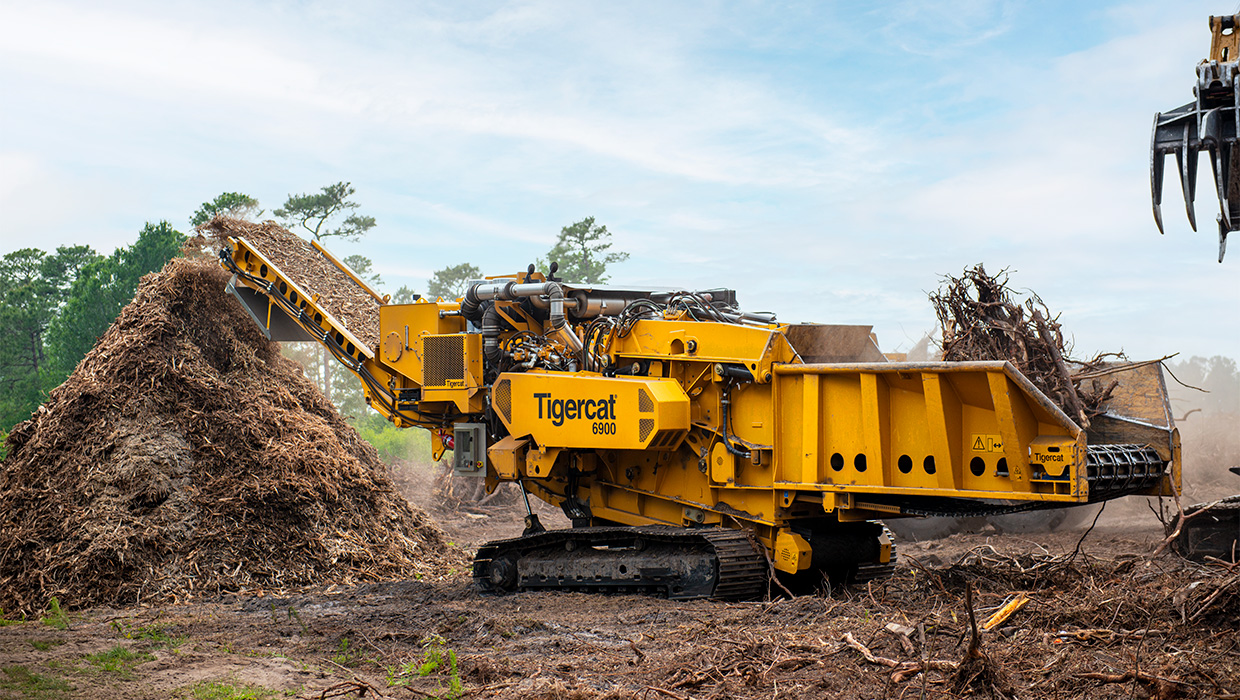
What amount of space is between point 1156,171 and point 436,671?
513 cm

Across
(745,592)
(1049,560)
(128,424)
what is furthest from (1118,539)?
(128,424)

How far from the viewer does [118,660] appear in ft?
23.9

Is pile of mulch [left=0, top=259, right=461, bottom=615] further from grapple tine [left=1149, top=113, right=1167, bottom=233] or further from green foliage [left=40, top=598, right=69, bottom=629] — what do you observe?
grapple tine [left=1149, top=113, right=1167, bottom=233]

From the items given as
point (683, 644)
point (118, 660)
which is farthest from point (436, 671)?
point (118, 660)

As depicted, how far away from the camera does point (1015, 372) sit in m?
6.87

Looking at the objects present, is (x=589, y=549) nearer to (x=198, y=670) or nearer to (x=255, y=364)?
(x=198, y=670)

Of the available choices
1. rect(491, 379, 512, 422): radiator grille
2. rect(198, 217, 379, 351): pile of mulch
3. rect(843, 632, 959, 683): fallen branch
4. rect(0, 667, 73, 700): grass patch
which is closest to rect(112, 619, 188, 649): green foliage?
rect(0, 667, 73, 700): grass patch

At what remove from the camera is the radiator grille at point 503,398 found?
956 cm

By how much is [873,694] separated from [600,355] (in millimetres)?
4804

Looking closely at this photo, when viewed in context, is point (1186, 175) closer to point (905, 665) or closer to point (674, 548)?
point (905, 665)

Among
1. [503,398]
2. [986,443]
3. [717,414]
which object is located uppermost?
[503,398]

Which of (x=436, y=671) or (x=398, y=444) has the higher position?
(x=398, y=444)

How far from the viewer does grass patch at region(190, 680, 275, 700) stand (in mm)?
5973

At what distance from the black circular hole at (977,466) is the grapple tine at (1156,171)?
2.27 m
